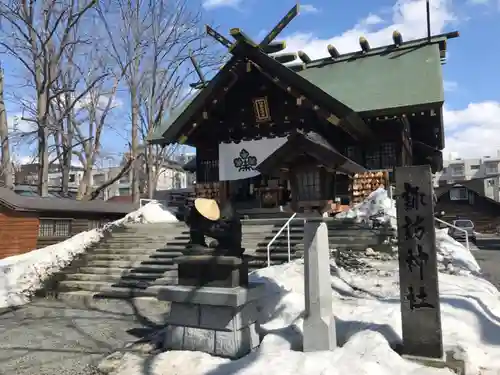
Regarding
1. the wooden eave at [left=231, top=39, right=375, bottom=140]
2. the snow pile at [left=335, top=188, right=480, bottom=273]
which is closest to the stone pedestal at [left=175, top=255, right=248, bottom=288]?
the snow pile at [left=335, top=188, right=480, bottom=273]

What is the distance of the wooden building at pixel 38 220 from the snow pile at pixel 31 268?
186 centimetres

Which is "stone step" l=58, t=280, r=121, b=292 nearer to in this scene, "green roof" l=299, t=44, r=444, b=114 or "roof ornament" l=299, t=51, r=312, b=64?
"green roof" l=299, t=44, r=444, b=114

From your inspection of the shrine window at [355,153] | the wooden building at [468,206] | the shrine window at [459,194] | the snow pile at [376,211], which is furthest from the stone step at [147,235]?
the shrine window at [459,194]

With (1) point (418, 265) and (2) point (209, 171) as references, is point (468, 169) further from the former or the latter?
(1) point (418, 265)

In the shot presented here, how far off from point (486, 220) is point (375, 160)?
27.7 metres

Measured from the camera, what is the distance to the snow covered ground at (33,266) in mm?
11193

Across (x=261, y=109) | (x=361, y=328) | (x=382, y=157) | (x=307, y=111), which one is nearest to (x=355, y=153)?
(x=382, y=157)

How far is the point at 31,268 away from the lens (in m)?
12.3

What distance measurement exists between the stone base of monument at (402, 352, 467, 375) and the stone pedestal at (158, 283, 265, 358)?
7.13 ft

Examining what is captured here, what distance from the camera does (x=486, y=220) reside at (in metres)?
37.3

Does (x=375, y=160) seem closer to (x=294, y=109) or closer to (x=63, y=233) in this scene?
(x=294, y=109)

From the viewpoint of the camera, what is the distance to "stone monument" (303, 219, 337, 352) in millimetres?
5312

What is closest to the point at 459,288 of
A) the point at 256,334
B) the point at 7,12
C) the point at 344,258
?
the point at 344,258

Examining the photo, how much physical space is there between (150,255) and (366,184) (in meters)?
8.04
